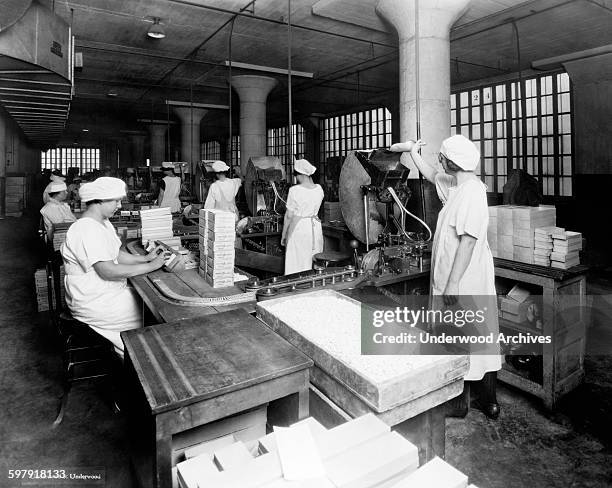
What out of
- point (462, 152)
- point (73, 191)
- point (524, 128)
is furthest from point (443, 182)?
point (73, 191)

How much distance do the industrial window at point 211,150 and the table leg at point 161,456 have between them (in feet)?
88.4

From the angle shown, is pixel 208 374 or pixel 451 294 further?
pixel 451 294

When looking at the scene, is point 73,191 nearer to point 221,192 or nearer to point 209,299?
point 221,192

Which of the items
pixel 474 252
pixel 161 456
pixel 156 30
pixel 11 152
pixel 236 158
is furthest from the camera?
pixel 236 158

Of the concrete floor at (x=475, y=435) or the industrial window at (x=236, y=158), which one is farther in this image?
the industrial window at (x=236, y=158)

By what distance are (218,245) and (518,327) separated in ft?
7.64

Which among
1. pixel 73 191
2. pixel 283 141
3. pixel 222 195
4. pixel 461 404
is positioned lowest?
pixel 461 404

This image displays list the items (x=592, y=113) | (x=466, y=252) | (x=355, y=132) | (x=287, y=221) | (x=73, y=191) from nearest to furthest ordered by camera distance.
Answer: (x=466, y=252) → (x=287, y=221) → (x=592, y=113) → (x=73, y=191) → (x=355, y=132)

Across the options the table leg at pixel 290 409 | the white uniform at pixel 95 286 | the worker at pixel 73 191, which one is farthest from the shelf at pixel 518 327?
the worker at pixel 73 191

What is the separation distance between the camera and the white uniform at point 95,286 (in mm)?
2893

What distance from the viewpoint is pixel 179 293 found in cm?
261

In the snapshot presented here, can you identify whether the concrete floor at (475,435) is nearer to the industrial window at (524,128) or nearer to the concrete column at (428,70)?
the concrete column at (428,70)

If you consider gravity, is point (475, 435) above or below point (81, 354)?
below

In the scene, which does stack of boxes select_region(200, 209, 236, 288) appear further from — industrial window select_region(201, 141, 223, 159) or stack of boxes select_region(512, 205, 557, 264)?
industrial window select_region(201, 141, 223, 159)
